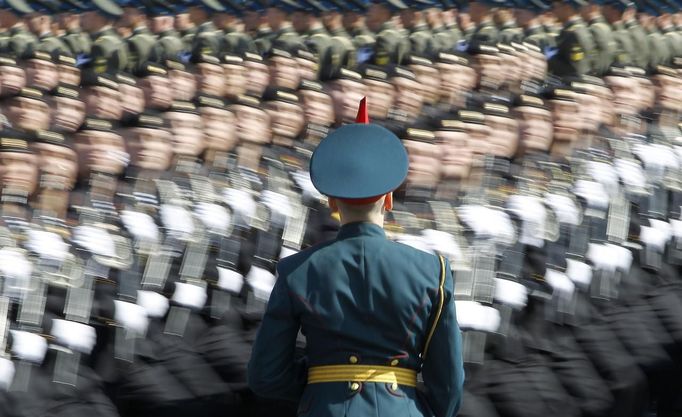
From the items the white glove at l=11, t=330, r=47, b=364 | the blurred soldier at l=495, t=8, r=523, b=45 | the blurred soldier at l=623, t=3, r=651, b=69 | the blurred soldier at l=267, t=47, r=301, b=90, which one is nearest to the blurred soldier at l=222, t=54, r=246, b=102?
the blurred soldier at l=267, t=47, r=301, b=90

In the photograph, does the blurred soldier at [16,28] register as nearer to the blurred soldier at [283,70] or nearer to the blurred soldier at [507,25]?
the blurred soldier at [283,70]

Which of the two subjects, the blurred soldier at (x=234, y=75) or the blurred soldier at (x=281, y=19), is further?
the blurred soldier at (x=281, y=19)

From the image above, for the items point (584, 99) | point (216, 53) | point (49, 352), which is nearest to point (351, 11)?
point (216, 53)

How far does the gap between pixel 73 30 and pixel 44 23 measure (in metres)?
0.33

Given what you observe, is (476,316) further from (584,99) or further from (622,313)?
(584,99)

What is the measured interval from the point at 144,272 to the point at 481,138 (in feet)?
4.68

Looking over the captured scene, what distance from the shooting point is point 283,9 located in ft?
29.2

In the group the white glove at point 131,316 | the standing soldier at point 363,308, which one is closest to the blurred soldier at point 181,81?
the white glove at point 131,316

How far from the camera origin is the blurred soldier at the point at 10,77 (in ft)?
20.6

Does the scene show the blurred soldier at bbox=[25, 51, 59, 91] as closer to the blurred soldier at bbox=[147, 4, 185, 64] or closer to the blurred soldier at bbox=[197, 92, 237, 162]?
the blurred soldier at bbox=[147, 4, 185, 64]

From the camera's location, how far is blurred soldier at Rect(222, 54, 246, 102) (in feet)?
20.1

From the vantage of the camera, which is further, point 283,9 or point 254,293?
point 283,9

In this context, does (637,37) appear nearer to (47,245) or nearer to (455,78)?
(455,78)

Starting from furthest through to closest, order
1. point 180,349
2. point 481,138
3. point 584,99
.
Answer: point 584,99
point 481,138
point 180,349
